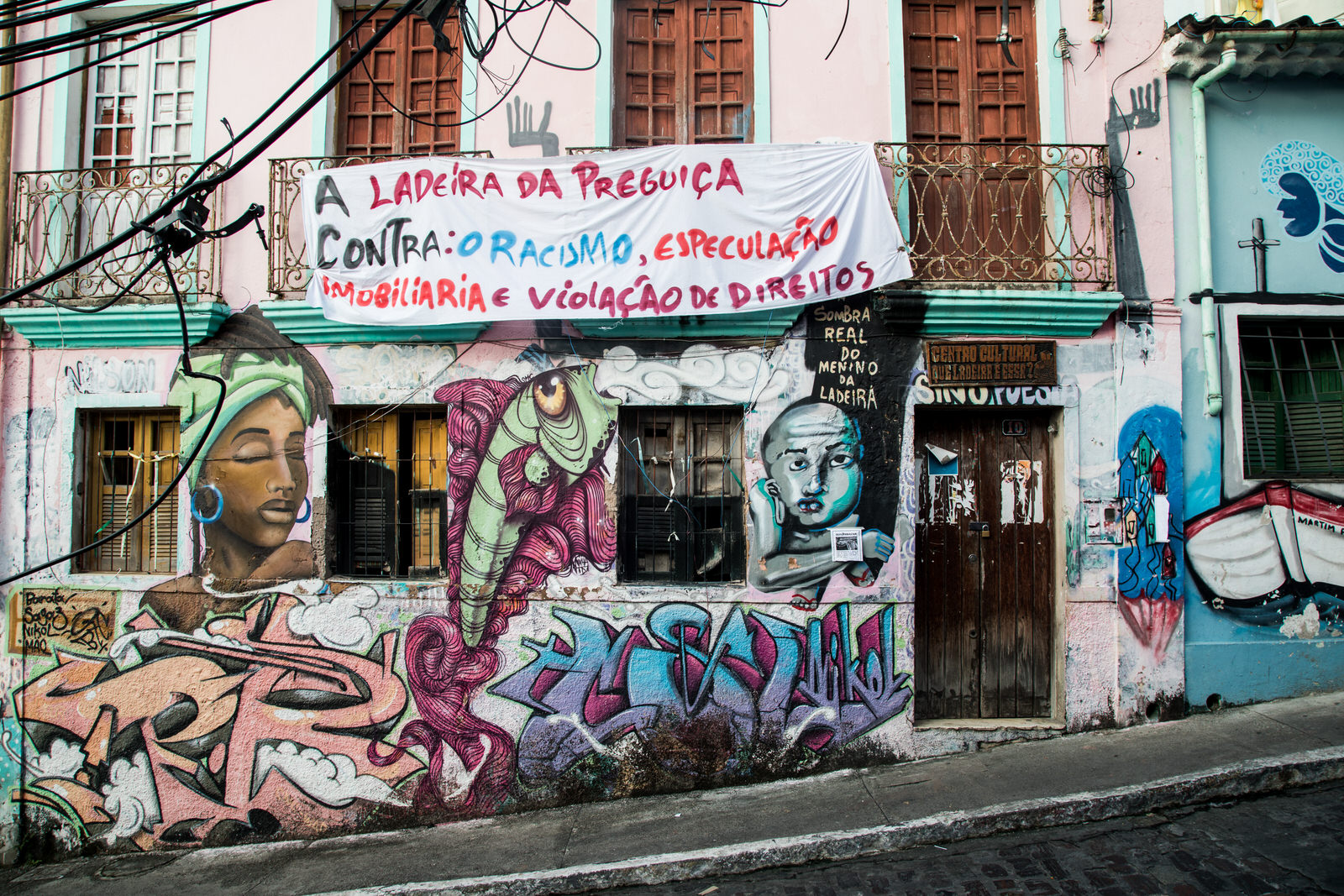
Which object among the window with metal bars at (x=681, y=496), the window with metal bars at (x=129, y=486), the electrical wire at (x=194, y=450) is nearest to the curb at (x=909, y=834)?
the window with metal bars at (x=681, y=496)

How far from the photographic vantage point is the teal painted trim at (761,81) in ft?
20.5

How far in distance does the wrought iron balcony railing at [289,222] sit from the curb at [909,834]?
14.1 ft

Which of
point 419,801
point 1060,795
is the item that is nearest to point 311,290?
point 419,801

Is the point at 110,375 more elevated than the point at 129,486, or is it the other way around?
the point at 110,375

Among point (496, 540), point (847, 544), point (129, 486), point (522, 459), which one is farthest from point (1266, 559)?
point (129, 486)

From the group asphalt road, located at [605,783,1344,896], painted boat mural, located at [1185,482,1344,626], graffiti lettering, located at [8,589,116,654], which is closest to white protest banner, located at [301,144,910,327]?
graffiti lettering, located at [8,589,116,654]

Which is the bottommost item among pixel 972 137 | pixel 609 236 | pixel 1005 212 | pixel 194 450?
pixel 194 450

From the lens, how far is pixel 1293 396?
6.36 m

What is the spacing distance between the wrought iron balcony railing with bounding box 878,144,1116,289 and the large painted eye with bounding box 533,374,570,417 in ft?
9.17

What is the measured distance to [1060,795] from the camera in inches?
197

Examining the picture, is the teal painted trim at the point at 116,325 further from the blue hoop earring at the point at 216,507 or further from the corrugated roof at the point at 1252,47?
the corrugated roof at the point at 1252,47

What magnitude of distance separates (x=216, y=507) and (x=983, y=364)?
5.91 metres

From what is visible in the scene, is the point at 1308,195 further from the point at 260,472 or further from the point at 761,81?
the point at 260,472

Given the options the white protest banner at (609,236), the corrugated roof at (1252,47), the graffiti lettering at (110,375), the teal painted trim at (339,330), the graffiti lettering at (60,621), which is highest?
the corrugated roof at (1252,47)
